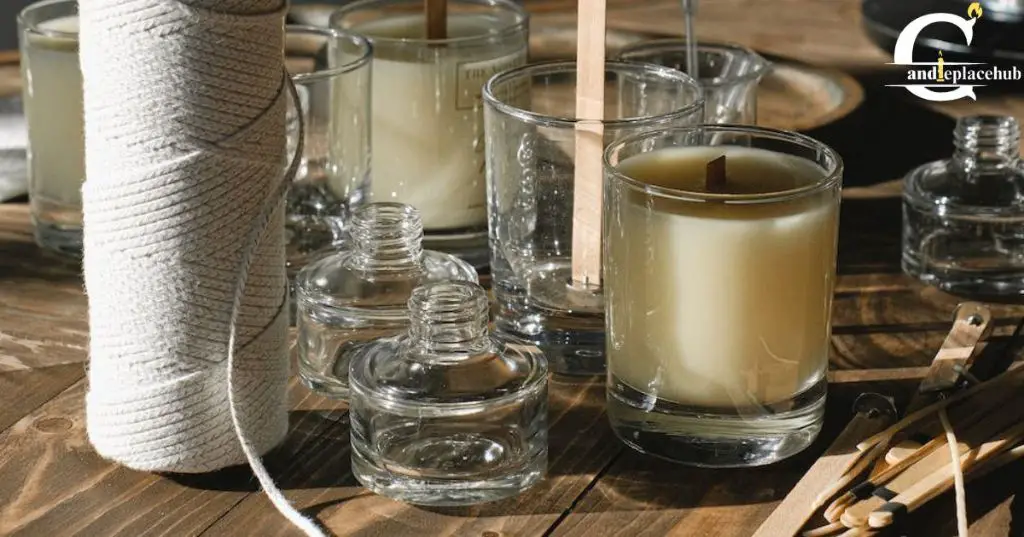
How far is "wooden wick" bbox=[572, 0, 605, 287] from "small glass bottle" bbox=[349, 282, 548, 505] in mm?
112

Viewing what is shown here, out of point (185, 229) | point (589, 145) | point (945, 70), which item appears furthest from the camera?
point (945, 70)

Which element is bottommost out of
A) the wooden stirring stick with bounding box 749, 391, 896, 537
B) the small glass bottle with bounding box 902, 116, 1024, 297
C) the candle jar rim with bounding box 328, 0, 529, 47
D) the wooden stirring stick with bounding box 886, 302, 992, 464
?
the wooden stirring stick with bounding box 749, 391, 896, 537

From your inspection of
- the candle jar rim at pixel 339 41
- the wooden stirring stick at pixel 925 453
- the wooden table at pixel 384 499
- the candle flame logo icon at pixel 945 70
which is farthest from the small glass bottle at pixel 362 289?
the candle flame logo icon at pixel 945 70

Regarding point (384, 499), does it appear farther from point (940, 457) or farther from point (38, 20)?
point (38, 20)

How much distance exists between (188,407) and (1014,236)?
541 millimetres

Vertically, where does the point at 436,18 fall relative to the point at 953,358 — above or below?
above

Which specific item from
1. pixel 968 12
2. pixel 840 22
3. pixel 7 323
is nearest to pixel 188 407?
pixel 7 323

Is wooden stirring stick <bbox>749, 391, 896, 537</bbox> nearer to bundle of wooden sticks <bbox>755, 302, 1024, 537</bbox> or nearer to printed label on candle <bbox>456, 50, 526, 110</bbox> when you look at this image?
bundle of wooden sticks <bbox>755, 302, 1024, 537</bbox>

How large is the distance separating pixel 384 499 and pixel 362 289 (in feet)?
0.46

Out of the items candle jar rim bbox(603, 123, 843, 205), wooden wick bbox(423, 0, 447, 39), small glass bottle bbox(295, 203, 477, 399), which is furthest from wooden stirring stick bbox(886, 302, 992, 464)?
wooden wick bbox(423, 0, 447, 39)

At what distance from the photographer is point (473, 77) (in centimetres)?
99

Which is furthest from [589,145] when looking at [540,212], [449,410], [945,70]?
[945,70]

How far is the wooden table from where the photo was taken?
0.71m

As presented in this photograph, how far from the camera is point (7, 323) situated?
0.93 metres
